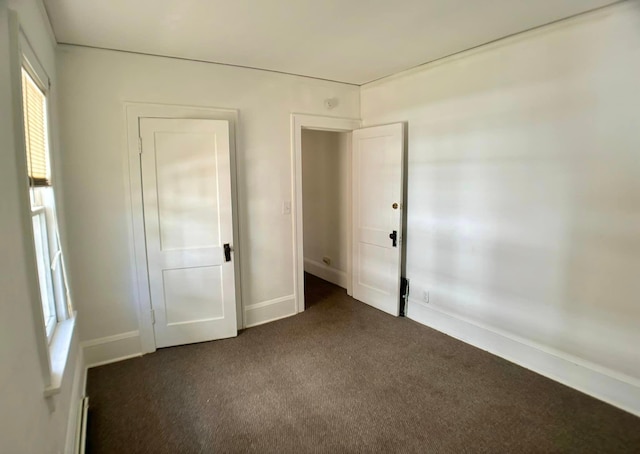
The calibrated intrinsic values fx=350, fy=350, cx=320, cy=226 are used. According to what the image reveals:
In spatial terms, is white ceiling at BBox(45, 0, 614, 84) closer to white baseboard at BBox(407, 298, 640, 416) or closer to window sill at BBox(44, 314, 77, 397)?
window sill at BBox(44, 314, 77, 397)

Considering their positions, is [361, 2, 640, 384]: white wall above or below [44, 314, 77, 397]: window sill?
above

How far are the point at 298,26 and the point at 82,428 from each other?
290 cm

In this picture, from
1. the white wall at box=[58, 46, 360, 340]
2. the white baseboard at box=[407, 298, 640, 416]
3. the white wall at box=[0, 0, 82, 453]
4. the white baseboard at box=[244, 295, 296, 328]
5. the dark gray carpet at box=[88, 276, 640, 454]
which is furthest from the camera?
the white baseboard at box=[244, 295, 296, 328]

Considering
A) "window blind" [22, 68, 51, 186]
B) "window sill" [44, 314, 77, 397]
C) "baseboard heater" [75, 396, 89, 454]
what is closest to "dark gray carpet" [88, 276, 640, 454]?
"baseboard heater" [75, 396, 89, 454]

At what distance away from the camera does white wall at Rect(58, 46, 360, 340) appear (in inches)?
107

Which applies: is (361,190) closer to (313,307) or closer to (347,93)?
(347,93)

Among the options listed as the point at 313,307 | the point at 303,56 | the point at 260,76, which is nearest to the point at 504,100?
the point at 303,56

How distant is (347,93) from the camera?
4.00m

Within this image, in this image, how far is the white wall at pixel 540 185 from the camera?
7.34 feet

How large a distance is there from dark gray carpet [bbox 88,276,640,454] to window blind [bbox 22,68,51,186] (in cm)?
157

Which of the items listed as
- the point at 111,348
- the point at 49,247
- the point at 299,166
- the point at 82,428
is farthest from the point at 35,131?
the point at 299,166

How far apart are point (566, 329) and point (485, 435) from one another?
1059 millimetres

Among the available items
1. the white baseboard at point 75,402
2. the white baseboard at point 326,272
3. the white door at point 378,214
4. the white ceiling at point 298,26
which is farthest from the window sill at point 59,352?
the white baseboard at point 326,272

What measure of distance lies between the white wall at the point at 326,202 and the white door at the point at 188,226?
5.70 feet
